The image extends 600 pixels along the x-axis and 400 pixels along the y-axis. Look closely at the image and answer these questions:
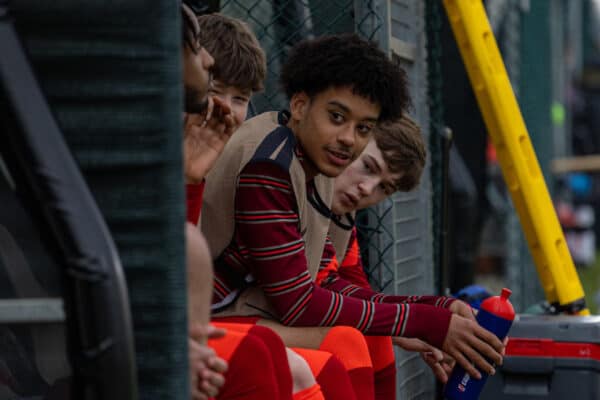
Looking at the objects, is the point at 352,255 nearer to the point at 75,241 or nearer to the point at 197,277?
the point at 197,277

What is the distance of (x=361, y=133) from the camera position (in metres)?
2.32

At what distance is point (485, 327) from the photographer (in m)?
2.29

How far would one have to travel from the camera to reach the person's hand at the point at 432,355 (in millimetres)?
2543

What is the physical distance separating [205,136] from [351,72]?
59cm

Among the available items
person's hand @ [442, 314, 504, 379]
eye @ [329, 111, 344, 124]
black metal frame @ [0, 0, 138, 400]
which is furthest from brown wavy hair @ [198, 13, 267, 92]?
black metal frame @ [0, 0, 138, 400]

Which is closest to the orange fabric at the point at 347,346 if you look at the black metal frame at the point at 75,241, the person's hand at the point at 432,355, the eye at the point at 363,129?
the person's hand at the point at 432,355

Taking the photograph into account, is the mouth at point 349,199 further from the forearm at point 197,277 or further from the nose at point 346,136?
the forearm at point 197,277

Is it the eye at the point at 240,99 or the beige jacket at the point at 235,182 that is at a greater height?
the eye at the point at 240,99

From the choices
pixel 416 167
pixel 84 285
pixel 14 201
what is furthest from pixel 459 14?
pixel 84 285

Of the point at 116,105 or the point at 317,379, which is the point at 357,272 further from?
the point at 116,105

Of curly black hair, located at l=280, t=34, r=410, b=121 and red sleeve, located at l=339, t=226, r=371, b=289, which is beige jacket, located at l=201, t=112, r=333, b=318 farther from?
red sleeve, located at l=339, t=226, r=371, b=289

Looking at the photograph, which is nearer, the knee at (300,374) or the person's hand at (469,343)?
the knee at (300,374)

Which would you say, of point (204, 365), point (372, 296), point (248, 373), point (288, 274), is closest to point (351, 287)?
point (372, 296)

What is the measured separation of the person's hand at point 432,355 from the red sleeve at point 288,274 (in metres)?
0.32
